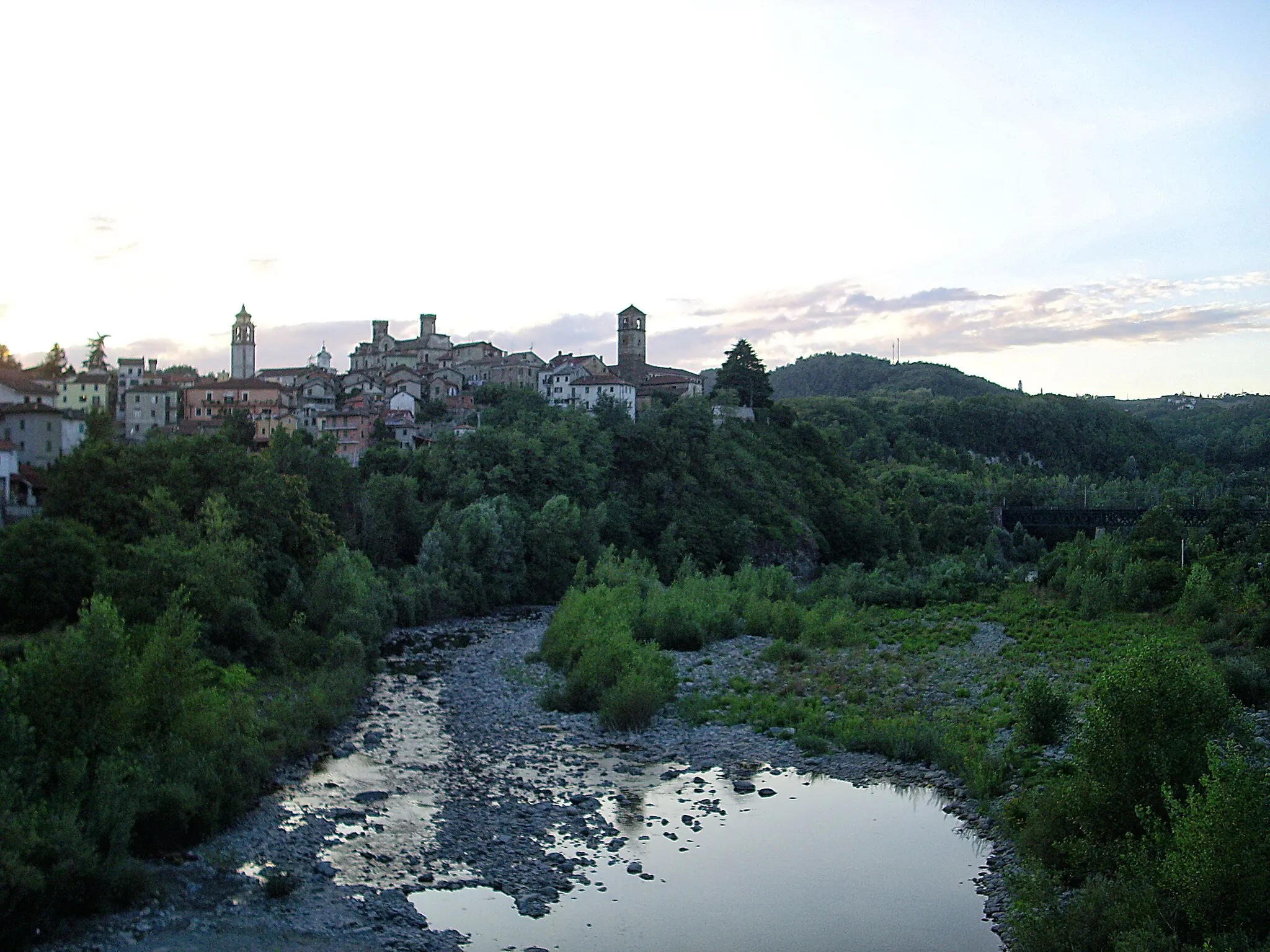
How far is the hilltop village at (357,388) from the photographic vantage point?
6725cm

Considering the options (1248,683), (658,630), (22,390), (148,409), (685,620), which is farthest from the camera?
(148,409)

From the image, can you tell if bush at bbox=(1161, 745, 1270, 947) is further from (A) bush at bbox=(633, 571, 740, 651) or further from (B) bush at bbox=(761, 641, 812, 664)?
(A) bush at bbox=(633, 571, 740, 651)

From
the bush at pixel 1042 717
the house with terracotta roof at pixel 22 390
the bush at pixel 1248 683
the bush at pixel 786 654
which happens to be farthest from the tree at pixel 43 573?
the bush at pixel 1248 683

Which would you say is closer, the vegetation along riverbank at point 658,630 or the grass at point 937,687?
the vegetation along riverbank at point 658,630

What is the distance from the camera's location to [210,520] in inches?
1138

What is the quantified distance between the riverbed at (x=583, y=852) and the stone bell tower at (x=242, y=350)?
7014 centimetres

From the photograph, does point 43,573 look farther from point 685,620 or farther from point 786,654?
point 786,654

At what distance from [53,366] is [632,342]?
4568cm

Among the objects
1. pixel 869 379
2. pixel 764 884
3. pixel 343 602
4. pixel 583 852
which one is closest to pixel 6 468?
pixel 343 602

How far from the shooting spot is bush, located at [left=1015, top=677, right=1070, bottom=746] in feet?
64.0

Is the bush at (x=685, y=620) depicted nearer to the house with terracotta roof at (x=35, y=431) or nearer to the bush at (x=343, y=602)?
the bush at (x=343, y=602)

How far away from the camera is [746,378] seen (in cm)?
7962

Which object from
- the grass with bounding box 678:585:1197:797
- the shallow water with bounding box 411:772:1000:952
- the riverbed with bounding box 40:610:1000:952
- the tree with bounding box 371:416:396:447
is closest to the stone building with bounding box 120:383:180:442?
the tree with bounding box 371:416:396:447

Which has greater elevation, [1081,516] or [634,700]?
[634,700]
